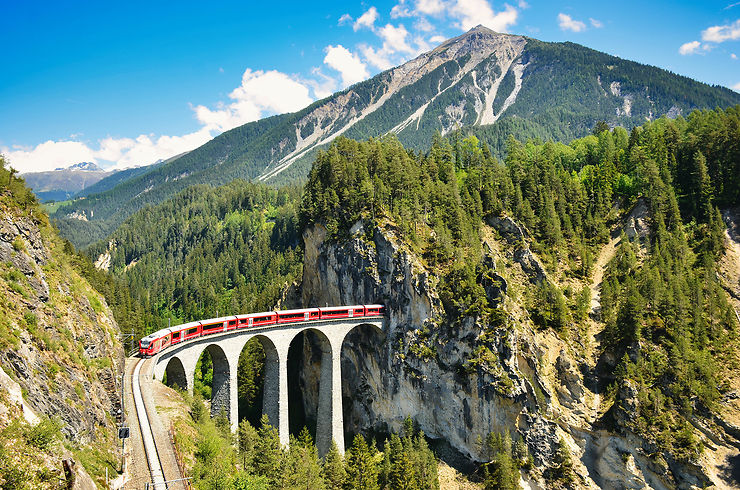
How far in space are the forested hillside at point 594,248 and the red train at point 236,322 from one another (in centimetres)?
823

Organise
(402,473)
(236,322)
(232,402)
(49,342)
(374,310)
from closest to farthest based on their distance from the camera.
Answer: (49,342), (402,473), (232,402), (236,322), (374,310)

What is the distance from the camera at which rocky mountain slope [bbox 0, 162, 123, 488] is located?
16.0m

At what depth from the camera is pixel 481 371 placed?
5375 cm

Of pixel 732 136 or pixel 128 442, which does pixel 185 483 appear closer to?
pixel 128 442

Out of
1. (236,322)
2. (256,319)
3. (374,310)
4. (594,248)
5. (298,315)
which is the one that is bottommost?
(374,310)

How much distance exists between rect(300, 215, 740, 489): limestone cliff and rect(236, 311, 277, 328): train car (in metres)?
15.0

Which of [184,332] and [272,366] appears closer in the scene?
[184,332]

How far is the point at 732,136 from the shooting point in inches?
2579

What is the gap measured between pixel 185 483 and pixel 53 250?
2462 cm

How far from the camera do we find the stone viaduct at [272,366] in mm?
46344

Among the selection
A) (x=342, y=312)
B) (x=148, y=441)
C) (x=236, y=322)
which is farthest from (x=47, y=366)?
(x=342, y=312)

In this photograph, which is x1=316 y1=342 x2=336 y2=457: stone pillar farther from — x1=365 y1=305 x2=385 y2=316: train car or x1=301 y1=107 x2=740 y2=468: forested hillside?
x1=301 y1=107 x2=740 y2=468: forested hillside

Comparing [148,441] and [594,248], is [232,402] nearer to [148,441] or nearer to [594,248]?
[148,441]

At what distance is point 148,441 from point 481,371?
3664cm
